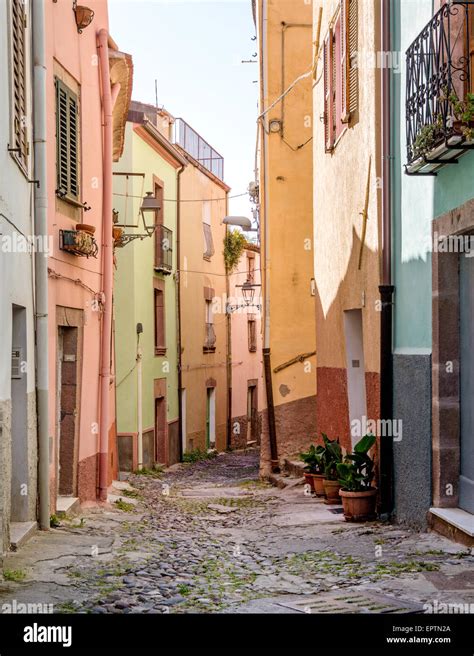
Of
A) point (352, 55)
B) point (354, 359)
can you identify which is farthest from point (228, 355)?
point (352, 55)

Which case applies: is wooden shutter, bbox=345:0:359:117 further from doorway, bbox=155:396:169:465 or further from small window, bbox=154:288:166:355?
doorway, bbox=155:396:169:465

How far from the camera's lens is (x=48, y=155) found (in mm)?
11289

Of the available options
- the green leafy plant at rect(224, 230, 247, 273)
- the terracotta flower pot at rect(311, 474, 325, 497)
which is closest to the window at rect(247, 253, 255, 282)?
the green leafy plant at rect(224, 230, 247, 273)

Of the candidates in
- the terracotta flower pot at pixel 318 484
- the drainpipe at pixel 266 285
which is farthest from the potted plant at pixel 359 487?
the drainpipe at pixel 266 285

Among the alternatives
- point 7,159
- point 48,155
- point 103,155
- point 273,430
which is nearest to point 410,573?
point 7,159

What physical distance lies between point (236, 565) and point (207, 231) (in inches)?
928

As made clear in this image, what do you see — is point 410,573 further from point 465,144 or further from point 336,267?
point 336,267

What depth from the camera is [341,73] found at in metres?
13.3

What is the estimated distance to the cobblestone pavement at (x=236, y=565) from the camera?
687 cm

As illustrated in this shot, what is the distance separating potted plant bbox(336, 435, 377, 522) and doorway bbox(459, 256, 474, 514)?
202cm

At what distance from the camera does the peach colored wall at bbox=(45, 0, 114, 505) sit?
37.7ft

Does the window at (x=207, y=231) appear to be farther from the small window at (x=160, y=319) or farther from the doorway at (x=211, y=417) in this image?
the small window at (x=160, y=319)

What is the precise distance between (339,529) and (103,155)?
22.2ft

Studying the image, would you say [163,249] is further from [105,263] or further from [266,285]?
[105,263]
